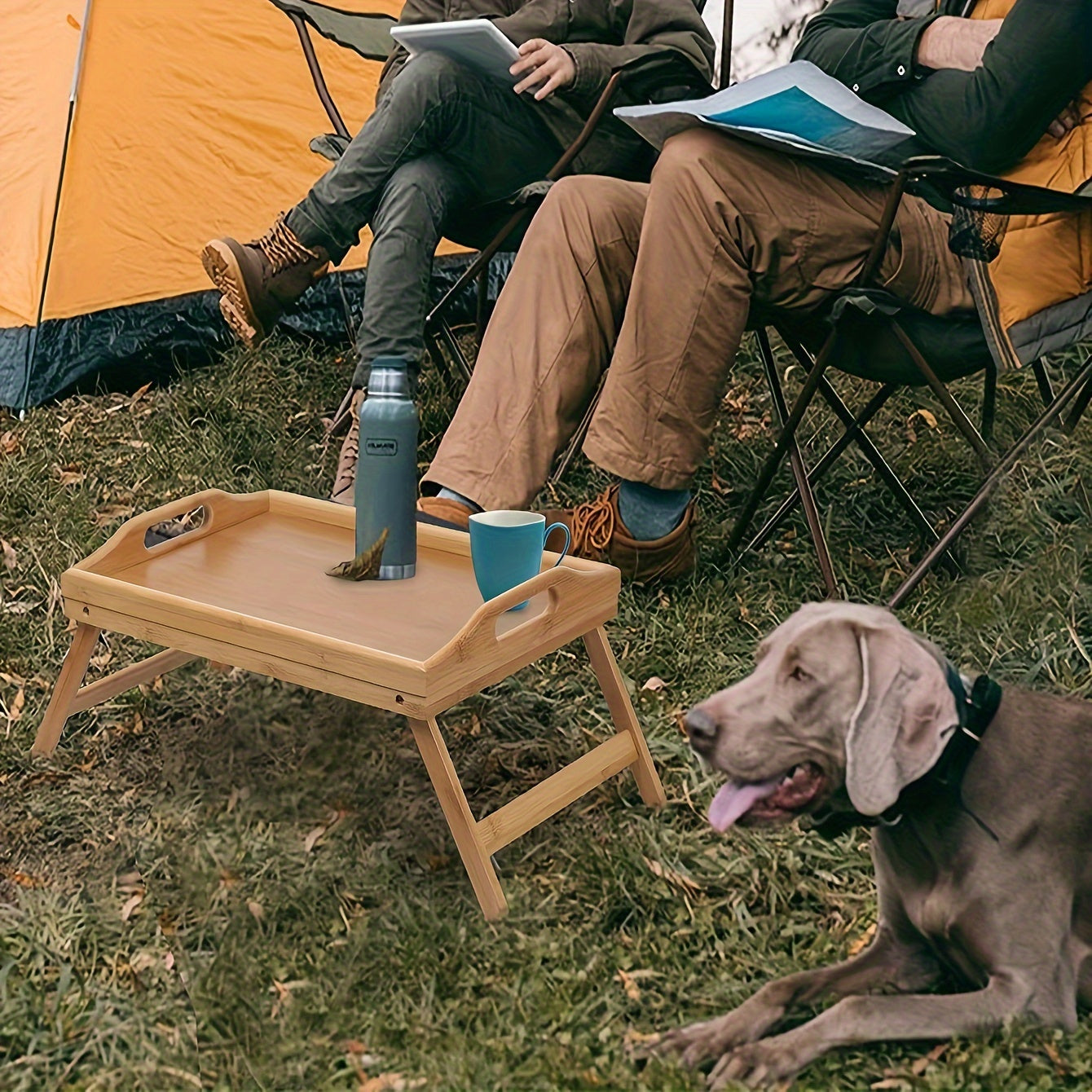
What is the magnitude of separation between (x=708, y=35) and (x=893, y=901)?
184 centimetres

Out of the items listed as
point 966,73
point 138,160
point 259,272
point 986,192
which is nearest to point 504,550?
point 986,192

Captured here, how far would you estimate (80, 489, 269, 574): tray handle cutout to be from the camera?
197cm

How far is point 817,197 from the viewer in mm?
2186

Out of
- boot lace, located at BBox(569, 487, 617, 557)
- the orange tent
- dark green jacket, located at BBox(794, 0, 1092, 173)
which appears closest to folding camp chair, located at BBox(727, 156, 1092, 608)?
dark green jacket, located at BBox(794, 0, 1092, 173)

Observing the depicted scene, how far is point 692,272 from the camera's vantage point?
2158 millimetres

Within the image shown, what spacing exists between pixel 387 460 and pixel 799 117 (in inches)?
31.6

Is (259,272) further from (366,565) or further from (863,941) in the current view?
(863,941)

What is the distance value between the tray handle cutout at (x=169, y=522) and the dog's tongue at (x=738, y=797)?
3.04ft

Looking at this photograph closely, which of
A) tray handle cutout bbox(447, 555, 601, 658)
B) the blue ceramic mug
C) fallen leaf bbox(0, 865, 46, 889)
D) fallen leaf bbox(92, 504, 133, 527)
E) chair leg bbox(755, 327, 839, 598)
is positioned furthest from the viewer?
fallen leaf bbox(92, 504, 133, 527)

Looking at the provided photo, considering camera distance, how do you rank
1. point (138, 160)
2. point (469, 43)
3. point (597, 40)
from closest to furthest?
1. point (469, 43)
2. point (597, 40)
3. point (138, 160)

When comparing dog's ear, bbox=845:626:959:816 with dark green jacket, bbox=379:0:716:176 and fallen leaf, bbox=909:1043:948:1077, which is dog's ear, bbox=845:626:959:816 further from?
dark green jacket, bbox=379:0:716:176

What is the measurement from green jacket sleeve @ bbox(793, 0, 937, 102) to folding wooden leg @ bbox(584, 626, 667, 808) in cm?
104

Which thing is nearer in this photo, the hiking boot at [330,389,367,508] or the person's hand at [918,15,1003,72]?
the person's hand at [918,15,1003,72]

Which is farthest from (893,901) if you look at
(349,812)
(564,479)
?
(564,479)
